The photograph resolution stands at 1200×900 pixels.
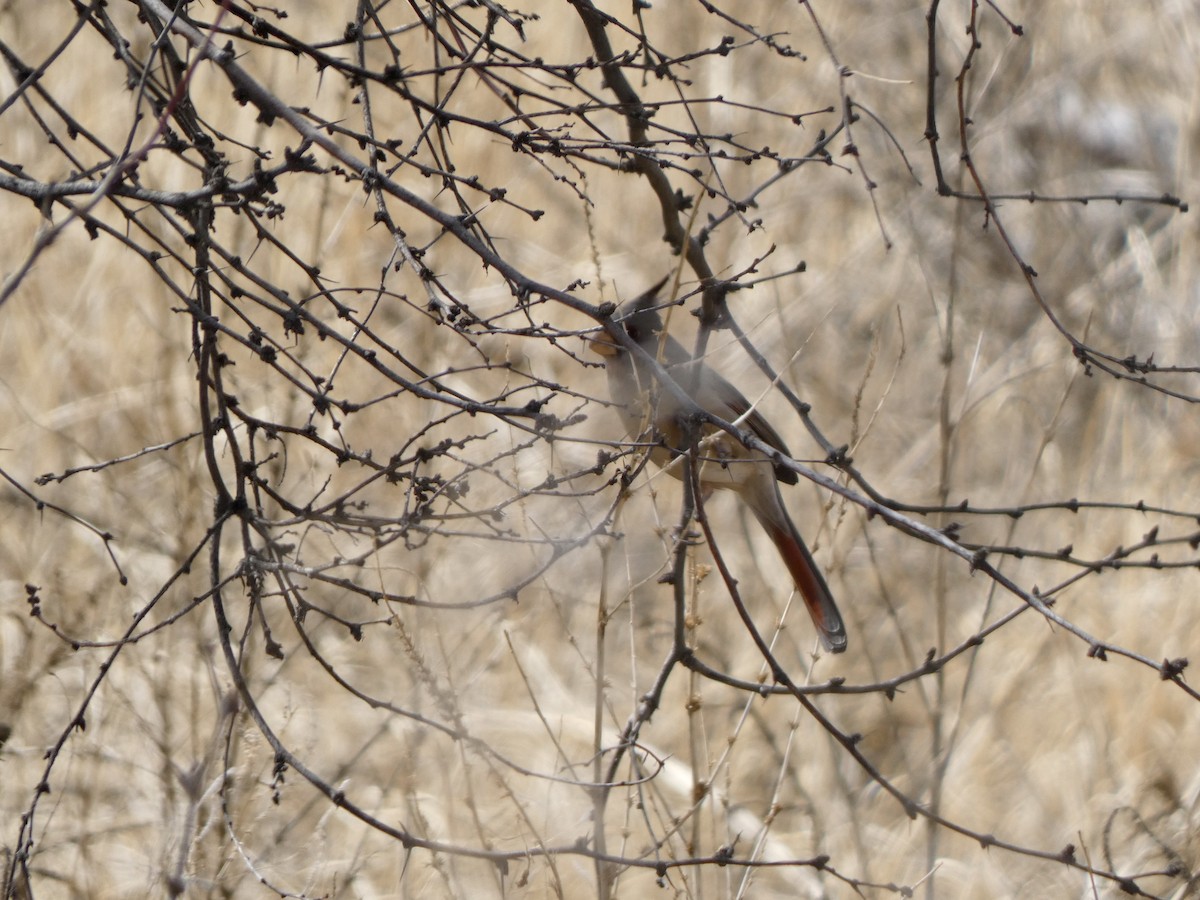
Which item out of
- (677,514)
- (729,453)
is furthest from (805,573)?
(677,514)

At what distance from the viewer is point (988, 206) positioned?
2129mm

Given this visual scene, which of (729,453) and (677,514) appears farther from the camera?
(677,514)

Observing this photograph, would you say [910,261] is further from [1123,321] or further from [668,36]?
[668,36]

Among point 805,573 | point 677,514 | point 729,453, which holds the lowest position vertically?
point 805,573

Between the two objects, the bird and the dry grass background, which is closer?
the bird

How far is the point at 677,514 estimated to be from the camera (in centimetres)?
547

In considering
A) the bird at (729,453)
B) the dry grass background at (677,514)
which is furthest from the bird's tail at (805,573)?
the dry grass background at (677,514)

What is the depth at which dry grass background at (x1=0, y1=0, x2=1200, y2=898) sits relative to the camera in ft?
12.4

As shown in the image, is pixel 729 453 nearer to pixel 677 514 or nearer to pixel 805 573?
pixel 805 573

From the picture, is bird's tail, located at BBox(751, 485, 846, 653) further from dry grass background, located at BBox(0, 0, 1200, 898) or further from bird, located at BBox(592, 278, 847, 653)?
dry grass background, located at BBox(0, 0, 1200, 898)

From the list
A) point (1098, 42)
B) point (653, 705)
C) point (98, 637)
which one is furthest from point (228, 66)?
point (1098, 42)

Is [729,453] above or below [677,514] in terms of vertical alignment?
below

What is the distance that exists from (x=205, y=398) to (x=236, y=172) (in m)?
3.26

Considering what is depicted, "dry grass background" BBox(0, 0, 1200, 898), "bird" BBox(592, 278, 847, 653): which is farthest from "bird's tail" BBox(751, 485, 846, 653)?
"dry grass background" BBox(0, 0, 1200, 898)
